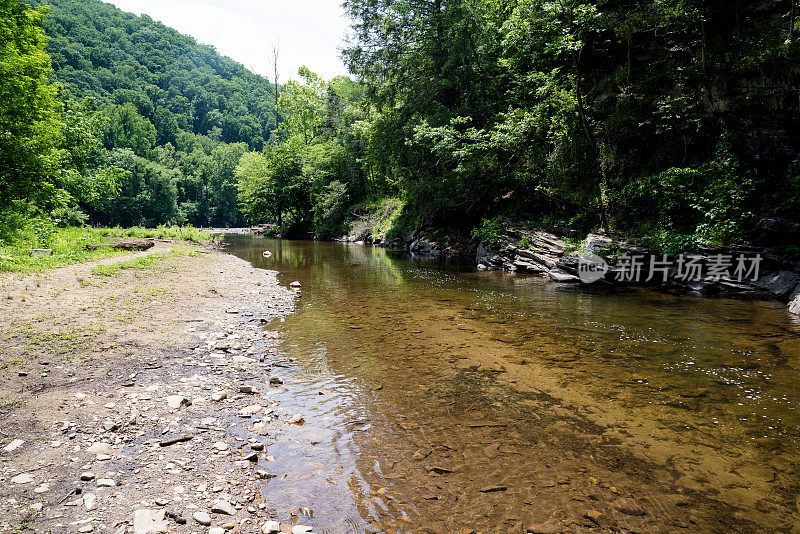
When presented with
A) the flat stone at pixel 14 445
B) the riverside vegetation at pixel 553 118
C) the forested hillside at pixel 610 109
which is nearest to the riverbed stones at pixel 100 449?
the flat stone at pixel 14 445

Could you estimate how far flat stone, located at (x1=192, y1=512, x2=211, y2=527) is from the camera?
9.93 ft

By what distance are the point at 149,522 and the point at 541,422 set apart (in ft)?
13.8

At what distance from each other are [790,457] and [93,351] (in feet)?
30.8

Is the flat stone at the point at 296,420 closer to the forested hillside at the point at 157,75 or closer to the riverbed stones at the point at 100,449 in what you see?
the riverbed stones at the point at 100,449

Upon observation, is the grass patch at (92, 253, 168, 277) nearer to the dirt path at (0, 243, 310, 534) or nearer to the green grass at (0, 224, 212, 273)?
the green grass at (0, 224, 212, 273)

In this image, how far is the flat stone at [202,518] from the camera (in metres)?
3.03

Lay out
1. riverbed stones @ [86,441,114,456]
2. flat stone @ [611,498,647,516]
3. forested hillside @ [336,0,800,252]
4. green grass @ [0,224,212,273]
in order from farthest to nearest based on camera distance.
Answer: forested hillside @ [336,0,800,252]
green grass @ [0,224,212,273]
riverbed stones @ [86,441,114,456]
flat stone @ [611,498,647,516]

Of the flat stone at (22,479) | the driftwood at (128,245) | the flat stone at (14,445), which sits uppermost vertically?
the driftwood at (128,245)

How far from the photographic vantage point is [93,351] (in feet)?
19.9

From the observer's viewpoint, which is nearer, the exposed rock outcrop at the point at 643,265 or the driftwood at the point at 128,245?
the exposed rock outcrop at the point at 643,265

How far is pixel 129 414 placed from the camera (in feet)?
14.7

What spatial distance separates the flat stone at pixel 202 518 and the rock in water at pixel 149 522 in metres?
0.21

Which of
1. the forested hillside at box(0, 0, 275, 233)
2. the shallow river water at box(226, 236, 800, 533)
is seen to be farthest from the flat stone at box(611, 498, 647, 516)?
the forested hillside at box(0, 0, 275, 233)

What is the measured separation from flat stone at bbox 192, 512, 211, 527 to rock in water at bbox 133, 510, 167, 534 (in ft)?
0.70
